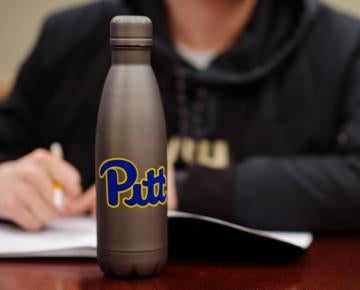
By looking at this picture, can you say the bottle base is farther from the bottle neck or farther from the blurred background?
the blurred background

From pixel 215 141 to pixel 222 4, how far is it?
0.29m

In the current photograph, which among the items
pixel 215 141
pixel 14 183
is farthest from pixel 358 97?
pixel 14 183

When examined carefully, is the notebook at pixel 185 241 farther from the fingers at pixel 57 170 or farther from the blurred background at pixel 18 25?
the blurred background at pixel 18 25

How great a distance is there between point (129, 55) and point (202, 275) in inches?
9.3

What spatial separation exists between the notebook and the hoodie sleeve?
140mm

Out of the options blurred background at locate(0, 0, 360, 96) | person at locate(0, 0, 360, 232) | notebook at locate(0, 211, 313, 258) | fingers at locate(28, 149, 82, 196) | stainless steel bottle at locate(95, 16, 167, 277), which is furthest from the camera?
blurred background at locate(0, 0, 360, 96)

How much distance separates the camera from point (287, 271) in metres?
0.74

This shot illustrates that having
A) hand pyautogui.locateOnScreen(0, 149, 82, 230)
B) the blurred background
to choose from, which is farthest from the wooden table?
the blurred background

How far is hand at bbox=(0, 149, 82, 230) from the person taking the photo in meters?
0.94

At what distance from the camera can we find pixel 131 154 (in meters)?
0.64

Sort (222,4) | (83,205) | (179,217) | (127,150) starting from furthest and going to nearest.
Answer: (222,4) → (83,205) → (179,217) → (127,150)

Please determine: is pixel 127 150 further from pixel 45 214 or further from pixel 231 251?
pixel 45 214

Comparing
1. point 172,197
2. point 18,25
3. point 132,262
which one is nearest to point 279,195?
point 172,197

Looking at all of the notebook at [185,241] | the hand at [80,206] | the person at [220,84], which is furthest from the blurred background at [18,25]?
the notebook at [185,241]
